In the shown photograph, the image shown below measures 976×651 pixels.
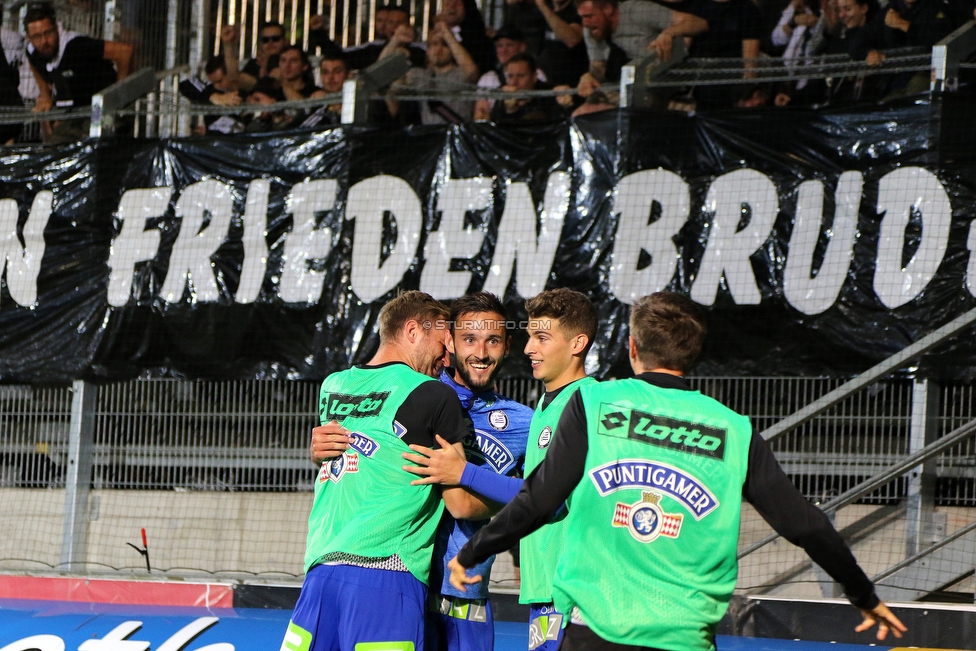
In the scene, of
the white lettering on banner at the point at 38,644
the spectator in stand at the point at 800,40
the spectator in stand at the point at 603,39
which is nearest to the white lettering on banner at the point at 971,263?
the spectator in stand at the point at 800,40

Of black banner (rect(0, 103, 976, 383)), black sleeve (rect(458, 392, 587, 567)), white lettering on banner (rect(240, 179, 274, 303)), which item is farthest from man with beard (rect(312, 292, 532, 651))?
white lettering on banner (rect(240, 179, 274, 303))

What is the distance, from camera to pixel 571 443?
3.54 m

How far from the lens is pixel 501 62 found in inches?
384

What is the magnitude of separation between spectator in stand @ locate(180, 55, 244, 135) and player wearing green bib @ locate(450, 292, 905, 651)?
24.8 feet

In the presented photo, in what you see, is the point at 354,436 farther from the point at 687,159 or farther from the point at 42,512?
the point at 42,512

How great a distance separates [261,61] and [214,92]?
52cm

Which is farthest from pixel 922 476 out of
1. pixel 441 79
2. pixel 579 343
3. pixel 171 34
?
pixel 171 34

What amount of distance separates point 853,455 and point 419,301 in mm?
3762

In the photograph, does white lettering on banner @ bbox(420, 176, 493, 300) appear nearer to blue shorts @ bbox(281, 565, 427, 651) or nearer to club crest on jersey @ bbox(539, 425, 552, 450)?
club crest on jersey @ bbox(539, 425, 552, 450)

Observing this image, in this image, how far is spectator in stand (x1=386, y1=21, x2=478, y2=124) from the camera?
31.1 feet

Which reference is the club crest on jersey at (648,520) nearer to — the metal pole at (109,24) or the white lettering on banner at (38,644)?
the white lettering on banner at (38,644)

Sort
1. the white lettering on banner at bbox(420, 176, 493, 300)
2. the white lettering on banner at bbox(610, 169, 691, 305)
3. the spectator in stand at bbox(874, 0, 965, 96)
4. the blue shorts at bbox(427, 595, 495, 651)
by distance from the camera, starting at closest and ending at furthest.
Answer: the blue shorts at bbox(427, 595, 495, 651) < the white lettering on banner at bbox(610, 169, 691, 305) < the spectator in stand at bbox(874, 0, 965, 96) < the white lettering on banner at bbox(420, 176, 493, 300)

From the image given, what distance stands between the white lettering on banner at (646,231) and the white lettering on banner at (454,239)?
1.01 m

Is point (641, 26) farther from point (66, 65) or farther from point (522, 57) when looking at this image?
point (66, 65)
